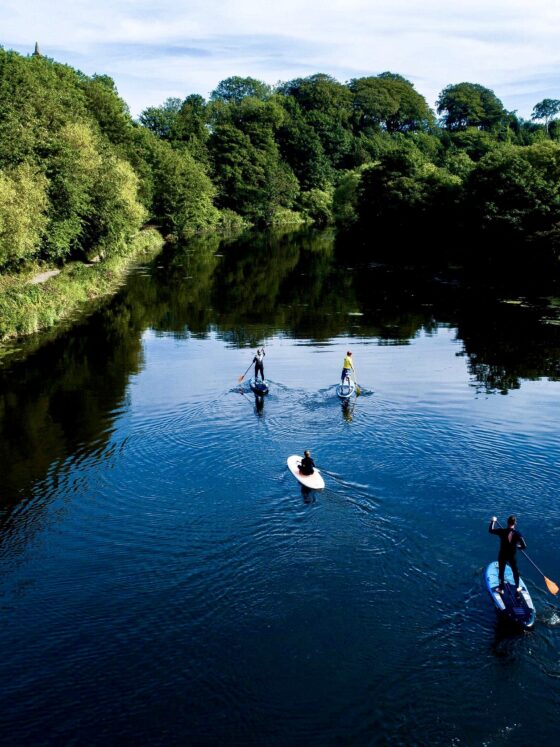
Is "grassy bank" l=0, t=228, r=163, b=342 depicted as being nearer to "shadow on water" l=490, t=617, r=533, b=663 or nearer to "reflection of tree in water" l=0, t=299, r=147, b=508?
"reflection of tree in water" l=0, t=299, r=147, b=508

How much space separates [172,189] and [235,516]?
364 feet

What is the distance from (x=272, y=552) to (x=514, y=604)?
750 cm

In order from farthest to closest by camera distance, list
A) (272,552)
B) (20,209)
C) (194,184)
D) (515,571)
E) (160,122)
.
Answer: (160,122) → (194,184) → (20,209) → (272,552) → (515,571)

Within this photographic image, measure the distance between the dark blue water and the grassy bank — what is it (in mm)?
7492

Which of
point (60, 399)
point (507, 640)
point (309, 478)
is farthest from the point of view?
point (60, 399)

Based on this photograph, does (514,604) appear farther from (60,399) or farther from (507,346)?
(507,346)

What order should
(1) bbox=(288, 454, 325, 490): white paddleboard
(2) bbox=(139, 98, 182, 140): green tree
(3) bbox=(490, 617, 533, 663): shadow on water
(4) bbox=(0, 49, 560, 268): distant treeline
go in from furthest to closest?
(2) bbox=(139, 98, 182, 140): green tree → (4) bbox=(0, 49, 560, 268): distant treeline → (1) bbox=(288, 454, 325, 490): white paddleboard → (3) bbox=(490, 617, 533, 663): shadow on water

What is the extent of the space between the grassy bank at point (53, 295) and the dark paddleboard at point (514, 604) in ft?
135

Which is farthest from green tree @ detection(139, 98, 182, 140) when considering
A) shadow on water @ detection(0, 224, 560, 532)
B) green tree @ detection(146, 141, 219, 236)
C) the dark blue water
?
the dark blue water

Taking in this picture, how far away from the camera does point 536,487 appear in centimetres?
2514

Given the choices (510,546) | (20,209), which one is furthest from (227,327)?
(510,546)

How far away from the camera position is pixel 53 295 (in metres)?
59.2

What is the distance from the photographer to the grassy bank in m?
50.6

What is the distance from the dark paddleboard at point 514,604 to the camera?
17469 millimetres
